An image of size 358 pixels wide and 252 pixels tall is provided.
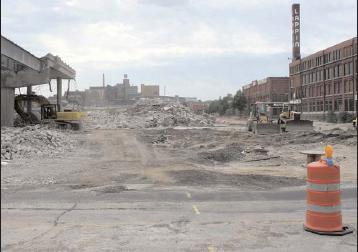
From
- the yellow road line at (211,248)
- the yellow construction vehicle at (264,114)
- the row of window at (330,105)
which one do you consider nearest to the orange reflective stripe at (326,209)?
the yellow road line at (211,248)

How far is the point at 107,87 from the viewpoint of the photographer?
158m

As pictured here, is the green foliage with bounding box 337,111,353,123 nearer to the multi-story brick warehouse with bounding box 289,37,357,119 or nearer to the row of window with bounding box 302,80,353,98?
the multi-story brick warehouse with bounding box 289,37,357,119

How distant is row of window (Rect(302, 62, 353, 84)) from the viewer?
85.9 meters

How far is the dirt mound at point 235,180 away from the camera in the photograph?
14055mm

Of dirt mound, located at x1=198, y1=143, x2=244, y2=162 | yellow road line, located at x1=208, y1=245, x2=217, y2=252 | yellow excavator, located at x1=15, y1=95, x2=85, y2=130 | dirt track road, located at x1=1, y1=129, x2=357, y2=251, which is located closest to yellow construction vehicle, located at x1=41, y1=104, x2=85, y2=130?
yellow excavator, located at x1=15, y1=95, x2=85, y2=130

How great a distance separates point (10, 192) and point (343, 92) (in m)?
81.2

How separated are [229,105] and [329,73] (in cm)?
5912

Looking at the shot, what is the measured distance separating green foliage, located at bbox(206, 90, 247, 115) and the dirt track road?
121 m

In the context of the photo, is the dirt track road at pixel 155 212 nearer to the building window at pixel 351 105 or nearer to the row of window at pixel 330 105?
the building window at pixel 351 105

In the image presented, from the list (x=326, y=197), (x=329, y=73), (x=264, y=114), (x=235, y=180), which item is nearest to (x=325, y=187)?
(x=326, y=197)

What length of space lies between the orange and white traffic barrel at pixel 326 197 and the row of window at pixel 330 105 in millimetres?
78289

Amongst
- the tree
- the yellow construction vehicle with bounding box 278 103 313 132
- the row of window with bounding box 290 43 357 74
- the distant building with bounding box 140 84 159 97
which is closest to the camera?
the yellow construction vehicle with bounding box 278 103 313 132

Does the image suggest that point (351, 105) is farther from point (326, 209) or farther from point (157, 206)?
point (326, 209)

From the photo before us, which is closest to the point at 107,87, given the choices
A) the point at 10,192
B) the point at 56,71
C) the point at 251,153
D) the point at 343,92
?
the point at 343,92
